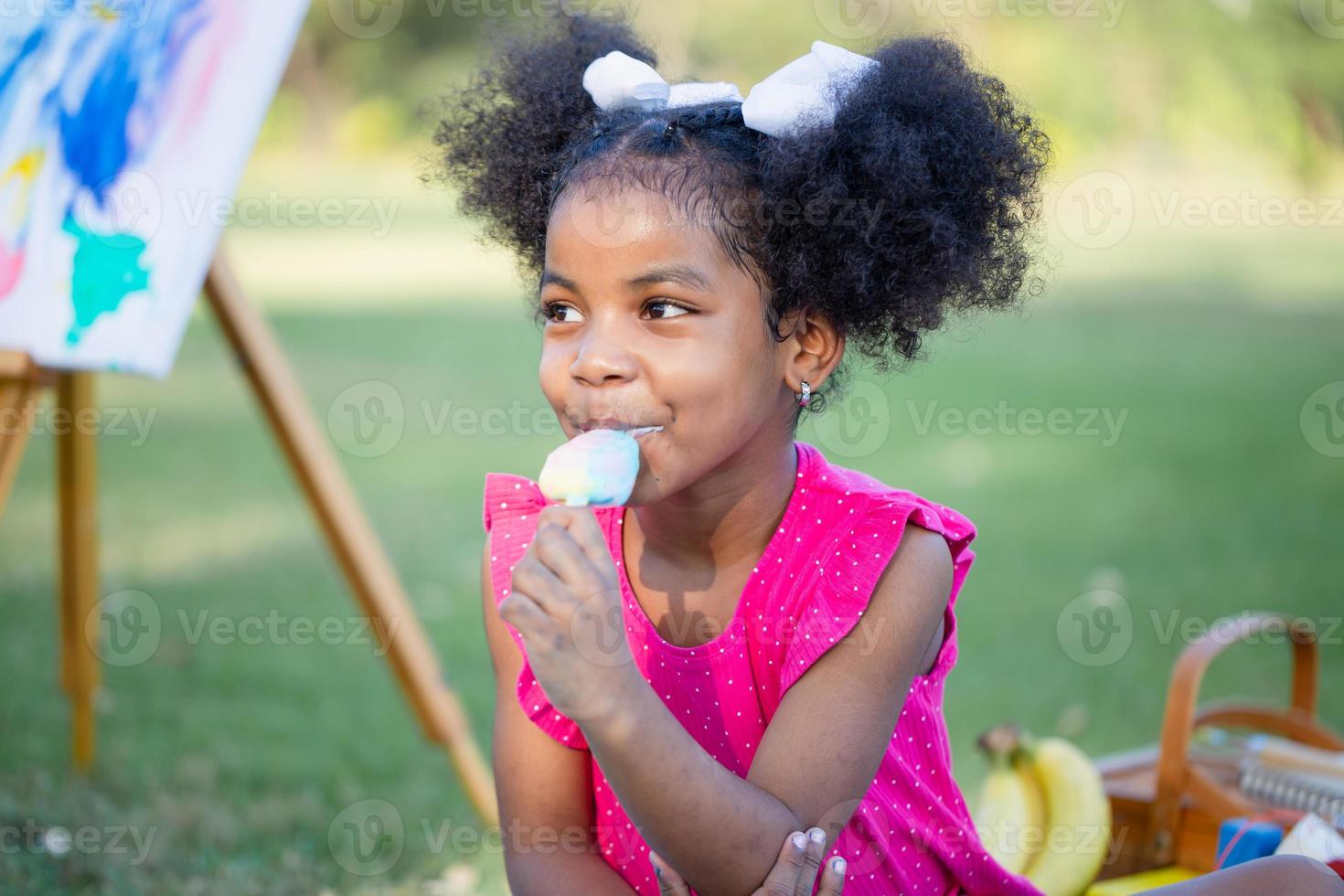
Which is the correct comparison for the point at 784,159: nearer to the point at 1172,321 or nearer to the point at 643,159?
the point at 643,159

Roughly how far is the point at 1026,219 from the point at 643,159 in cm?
65

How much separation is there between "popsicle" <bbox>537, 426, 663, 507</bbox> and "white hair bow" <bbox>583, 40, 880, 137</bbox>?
1.84ft

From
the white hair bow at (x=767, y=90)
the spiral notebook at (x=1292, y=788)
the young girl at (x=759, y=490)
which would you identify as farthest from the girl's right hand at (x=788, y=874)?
the spiral notebook at (x=1292, y=788)

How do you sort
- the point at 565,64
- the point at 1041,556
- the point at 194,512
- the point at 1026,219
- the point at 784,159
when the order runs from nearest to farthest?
the point at 784,159, the point at 1026,219, the point at 565,64, the point at 1041,556, the point at 194,512

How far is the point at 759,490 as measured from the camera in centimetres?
219

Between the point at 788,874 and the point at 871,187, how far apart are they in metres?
1.00

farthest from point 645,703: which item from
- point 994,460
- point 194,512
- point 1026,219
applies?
point 994,460

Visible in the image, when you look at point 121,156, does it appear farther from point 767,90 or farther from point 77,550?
point 767,90

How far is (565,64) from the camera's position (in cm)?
252

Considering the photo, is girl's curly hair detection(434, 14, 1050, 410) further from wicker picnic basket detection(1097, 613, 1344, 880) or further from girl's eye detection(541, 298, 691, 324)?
wicker picnic basket detection(1097, 613, 1344, 880)

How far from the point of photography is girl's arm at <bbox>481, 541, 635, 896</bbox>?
2.14 meters

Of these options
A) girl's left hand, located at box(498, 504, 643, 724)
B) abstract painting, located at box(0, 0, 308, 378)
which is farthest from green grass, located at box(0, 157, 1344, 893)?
abstract painting, located at box(0, 0, 308, 378)

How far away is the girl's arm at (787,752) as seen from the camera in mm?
1715

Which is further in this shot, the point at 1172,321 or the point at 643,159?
the point at 1172,321
